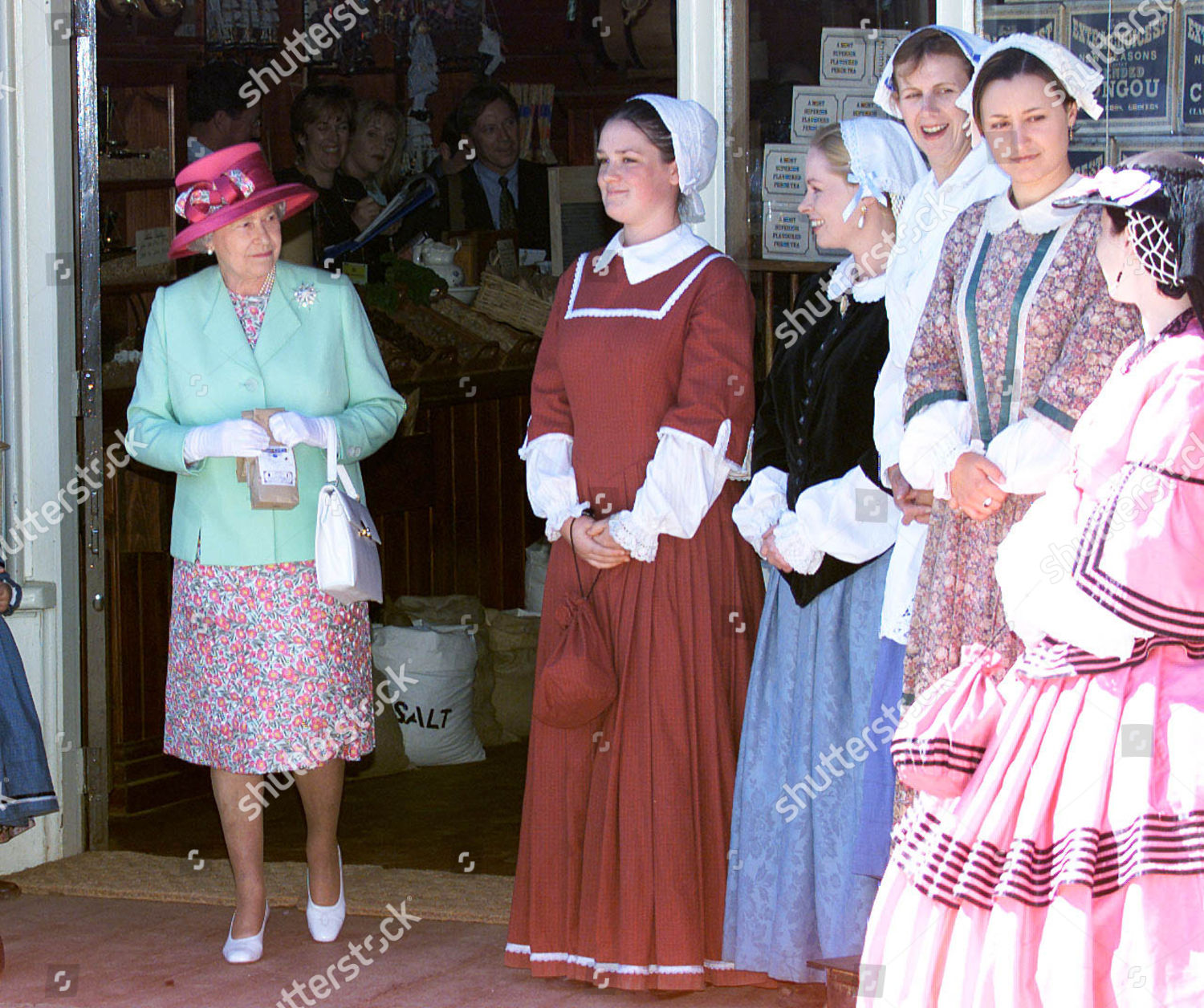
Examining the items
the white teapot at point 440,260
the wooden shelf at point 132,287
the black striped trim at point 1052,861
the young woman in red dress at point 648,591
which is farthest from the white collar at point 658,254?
the white teapot at point 440,260

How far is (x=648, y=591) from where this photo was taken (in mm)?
3771

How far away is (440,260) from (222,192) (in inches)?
124

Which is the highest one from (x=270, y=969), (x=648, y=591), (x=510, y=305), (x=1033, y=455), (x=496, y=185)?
(x=496, y=185)

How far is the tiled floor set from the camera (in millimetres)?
3758

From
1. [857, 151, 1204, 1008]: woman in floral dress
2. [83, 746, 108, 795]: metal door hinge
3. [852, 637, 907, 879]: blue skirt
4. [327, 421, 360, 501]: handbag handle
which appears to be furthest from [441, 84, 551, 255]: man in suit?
[857, 151, 1204, 1008]: woman in floral dress

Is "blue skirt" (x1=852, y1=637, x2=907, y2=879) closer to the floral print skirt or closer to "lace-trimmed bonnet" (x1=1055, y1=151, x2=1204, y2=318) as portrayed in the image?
"lace-trimmed bonnet" (x1=1055, y1=151, x2=1204, y2=318)

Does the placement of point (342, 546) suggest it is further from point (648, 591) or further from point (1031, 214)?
point (1031, 214)

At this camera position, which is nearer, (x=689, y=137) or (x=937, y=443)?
(x=937, y=443)

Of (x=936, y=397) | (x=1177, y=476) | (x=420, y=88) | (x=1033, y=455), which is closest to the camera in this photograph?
(x=1177, y=476)

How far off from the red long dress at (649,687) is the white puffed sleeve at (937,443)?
673mm

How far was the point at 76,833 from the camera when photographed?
16.1 feet

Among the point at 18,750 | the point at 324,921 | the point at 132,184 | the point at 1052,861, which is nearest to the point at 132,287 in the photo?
the point at 132,184

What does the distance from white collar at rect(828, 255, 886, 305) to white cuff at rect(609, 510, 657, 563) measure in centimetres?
60

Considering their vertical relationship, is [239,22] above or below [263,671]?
above
